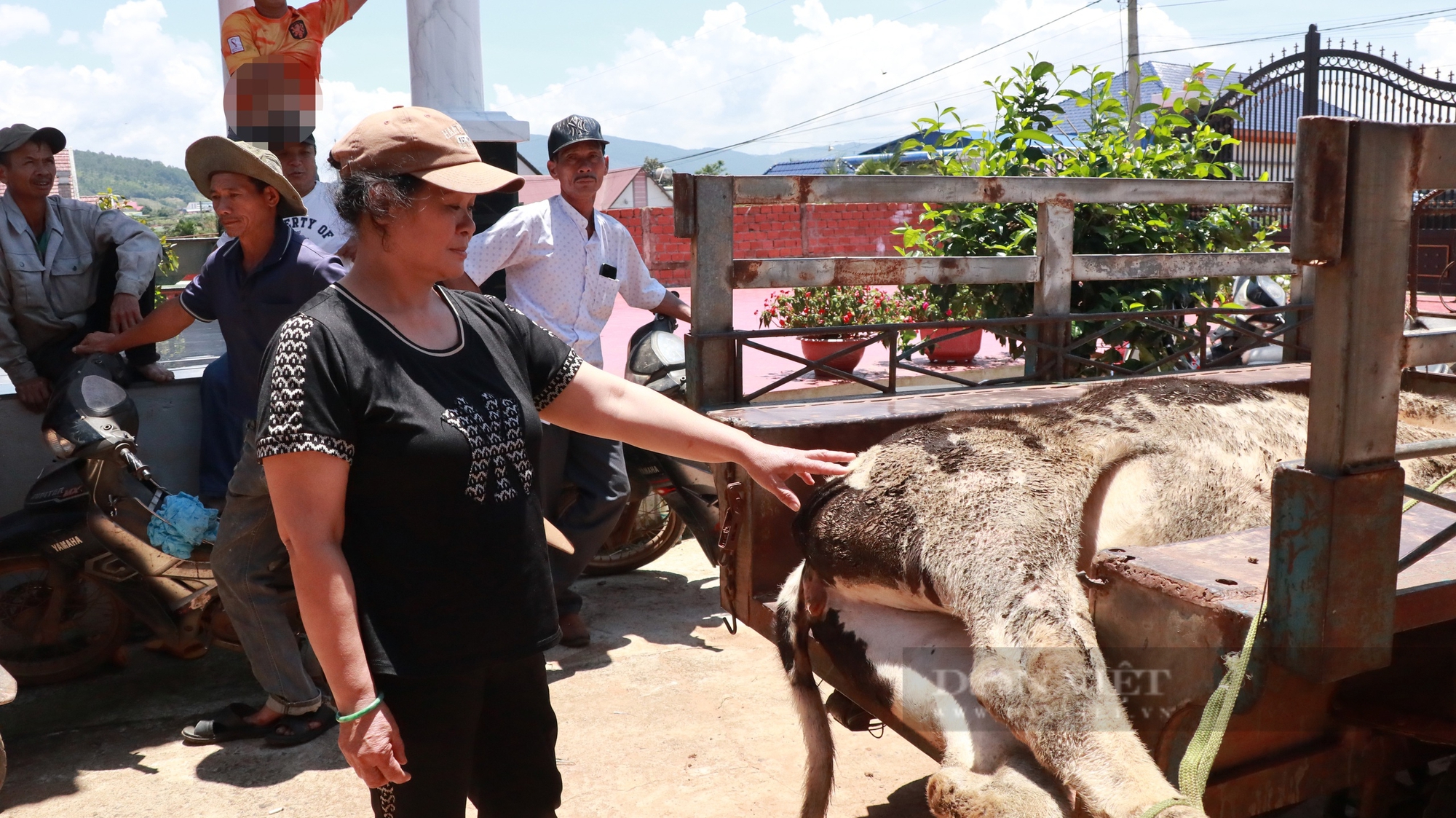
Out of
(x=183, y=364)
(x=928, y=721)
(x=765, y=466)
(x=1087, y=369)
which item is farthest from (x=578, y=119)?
(x=928, y=721)

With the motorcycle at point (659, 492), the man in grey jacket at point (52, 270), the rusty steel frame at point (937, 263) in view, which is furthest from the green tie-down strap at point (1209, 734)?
the man in grey jacket at point (52, 270)

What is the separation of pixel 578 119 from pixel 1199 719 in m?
3.43

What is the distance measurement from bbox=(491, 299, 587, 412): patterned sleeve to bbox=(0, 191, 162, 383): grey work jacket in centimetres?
255

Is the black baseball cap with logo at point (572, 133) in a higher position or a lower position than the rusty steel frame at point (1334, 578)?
higher

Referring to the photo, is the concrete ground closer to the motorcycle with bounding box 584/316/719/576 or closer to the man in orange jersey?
the motorcycle with bounding box 584/316/719/576

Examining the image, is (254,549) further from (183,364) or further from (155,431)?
(183,364)

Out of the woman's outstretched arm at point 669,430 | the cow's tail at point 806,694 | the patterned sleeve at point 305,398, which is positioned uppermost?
the patterned sleeve at point 305,398

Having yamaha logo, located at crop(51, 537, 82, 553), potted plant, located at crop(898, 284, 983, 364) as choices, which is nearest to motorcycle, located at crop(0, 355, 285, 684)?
yamaha logo, located at crop(51, 537, 82, 553)

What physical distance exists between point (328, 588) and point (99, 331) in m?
2.97

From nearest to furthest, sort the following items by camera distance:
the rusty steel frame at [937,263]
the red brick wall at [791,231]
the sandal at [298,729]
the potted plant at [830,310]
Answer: the rusty steel frame at [937,263], the sandal at [298,729], the potted plant at [830,310], the red brick wall at [791,231]

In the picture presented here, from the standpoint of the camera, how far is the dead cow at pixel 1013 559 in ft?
6.91

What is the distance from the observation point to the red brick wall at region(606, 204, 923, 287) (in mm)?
19938

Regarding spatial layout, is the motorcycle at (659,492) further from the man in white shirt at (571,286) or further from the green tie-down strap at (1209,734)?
the green tie-down strap at (1209,734)

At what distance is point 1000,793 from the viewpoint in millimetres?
2068
